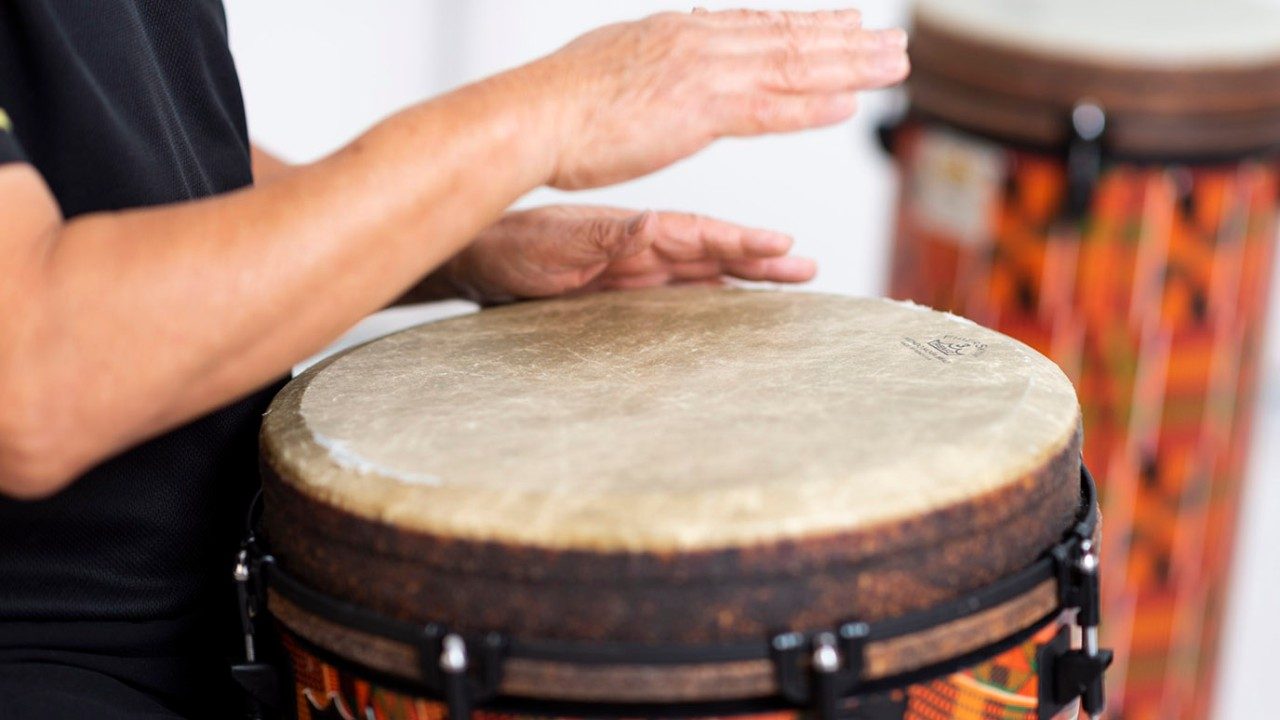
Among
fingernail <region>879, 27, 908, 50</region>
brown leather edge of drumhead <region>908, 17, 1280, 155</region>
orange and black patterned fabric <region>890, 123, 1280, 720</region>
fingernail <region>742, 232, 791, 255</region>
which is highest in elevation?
fingernail <region>879, 27, 908, 50</region>

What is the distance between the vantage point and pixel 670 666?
2.78 feet

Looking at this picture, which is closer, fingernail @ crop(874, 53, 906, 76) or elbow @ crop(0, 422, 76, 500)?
elbow @ crop(0, 422, 76, 500)

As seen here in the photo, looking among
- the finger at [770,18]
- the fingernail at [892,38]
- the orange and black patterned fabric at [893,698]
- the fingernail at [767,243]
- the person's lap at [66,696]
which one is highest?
the finger at [770,18]

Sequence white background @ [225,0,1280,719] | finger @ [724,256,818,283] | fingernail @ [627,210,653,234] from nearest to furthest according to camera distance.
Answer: fingernail @ [627,210,653,234] < finger @ [724,256,818,283] < white background @ [225,0,1280,719]

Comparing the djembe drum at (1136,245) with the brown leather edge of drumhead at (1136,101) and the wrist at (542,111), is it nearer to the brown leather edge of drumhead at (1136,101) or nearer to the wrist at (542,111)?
the brown leather edge of drumhead at (1136,101)

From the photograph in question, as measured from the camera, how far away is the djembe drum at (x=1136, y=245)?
6.49 feet

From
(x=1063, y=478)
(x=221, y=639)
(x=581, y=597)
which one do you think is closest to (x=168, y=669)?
(x=221, y=639)

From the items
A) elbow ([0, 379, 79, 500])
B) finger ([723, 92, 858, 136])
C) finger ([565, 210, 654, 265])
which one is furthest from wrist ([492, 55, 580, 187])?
elbow ([0, 379, 79, 500])

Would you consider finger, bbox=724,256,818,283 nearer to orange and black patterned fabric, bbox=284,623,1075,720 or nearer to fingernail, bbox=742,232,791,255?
fingernail, bbox=742,232,791,255

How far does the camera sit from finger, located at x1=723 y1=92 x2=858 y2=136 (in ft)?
3.60

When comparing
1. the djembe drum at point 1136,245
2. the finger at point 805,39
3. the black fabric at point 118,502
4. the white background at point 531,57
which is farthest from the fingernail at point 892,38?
the white background at point 531,57

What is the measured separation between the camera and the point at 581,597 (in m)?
0.84

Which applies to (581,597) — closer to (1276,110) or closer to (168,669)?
(168,669)

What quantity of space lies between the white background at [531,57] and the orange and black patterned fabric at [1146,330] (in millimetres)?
544
